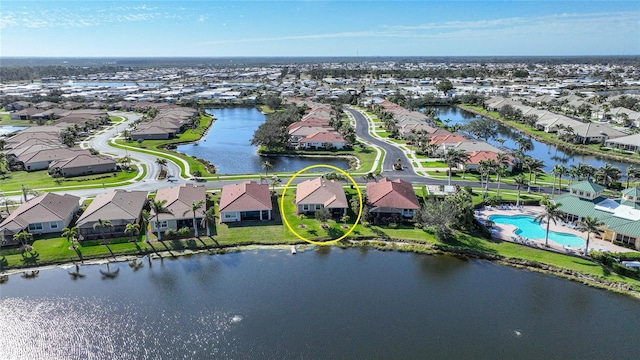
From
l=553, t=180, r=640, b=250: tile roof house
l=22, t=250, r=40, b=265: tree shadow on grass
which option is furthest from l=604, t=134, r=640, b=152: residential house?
l=22, t=250, r=40, b=265: tree shadow on grass

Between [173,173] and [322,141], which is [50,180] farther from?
[322,141]

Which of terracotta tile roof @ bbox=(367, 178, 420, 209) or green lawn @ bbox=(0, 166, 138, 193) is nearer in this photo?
terracotta tile roof @ bbox=(367, 178, 420, 209)

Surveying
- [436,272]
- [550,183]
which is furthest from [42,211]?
[550,183]

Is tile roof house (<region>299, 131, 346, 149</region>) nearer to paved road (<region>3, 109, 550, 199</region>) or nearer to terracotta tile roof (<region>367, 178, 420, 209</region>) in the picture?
paved road (<region>3, 109, 550, 199</region>)

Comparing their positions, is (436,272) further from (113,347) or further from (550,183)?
(550,183)

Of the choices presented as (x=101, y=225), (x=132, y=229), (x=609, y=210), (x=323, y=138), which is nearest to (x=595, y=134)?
(x=609, y=210)

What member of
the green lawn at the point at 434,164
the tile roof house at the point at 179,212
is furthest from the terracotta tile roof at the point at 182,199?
the green lawn at the point at 434,164
